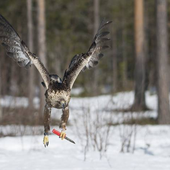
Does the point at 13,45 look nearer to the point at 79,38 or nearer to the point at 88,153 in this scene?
the point at 88,153

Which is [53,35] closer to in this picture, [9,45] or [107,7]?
[107,7]

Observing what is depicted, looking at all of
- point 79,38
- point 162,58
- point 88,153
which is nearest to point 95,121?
point 88,153

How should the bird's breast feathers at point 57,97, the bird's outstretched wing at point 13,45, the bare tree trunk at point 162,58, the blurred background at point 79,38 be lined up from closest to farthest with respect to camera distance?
1. the bird's breast feathers at point 57,97
2. the bird's outstretched wing at point 13,45
3. the bare tree trunk at point 162,58
4. the blurred background at point 79,38

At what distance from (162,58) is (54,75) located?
9.57 metres

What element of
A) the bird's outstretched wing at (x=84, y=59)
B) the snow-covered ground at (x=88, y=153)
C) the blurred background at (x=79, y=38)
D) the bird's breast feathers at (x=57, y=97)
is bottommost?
the snow-covered ground at (x=88, y=153)

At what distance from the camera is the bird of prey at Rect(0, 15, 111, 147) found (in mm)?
2354

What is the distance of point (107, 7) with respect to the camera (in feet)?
96.9

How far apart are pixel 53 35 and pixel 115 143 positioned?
15919 millimetres

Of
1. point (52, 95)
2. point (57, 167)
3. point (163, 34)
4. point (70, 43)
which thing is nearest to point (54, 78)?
point (52, 95)

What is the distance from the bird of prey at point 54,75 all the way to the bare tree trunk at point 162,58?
8.59 m

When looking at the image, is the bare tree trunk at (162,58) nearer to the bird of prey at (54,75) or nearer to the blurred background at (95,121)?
the blurred background at (95,121)

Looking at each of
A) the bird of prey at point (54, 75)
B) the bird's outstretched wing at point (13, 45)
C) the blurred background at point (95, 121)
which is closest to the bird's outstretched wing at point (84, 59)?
the bird of prey at point (54, 75)

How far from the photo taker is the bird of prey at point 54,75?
2.35 meters

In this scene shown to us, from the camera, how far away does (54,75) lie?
7.79 ft
